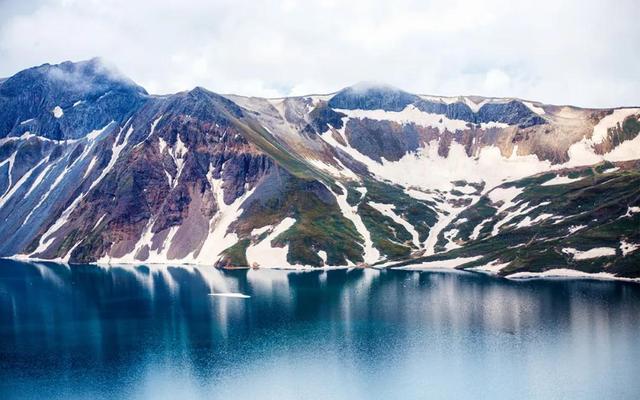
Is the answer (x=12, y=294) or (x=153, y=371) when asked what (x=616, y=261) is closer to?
(x=153, y=371)

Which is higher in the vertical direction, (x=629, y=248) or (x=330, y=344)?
(x=629, y=248)

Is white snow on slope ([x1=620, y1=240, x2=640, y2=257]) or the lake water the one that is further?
white snow on slope ([x1=620, y1=240, x2=640, y2=257])

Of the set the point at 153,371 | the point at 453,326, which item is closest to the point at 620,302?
the point at 453,326

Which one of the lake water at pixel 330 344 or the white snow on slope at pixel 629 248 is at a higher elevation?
the white snow on slope at pixel 629 248

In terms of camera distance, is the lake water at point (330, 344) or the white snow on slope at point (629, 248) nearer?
the lake water at point (330, 344)

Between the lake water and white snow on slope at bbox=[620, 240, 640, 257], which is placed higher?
white snow on slope at bbox=[620, 240, 640, 257]

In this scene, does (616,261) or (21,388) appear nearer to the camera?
(21,388)

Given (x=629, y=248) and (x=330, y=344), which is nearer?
(x=330, y=344)

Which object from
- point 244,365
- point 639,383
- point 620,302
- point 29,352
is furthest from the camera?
point 620,302
